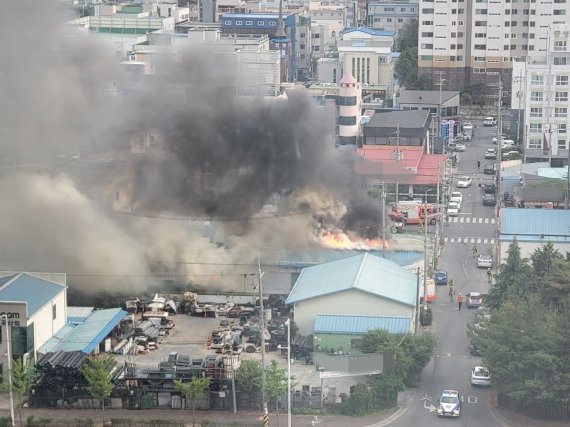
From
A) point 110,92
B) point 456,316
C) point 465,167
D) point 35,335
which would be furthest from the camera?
point 465,167

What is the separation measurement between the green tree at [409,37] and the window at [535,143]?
1113 centimetres

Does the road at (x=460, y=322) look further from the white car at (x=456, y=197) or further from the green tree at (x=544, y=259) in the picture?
the green tree at (x=544, y=259)

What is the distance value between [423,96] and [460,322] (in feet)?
51.9

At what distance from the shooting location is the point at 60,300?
53.5 ft

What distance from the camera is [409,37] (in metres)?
40.4

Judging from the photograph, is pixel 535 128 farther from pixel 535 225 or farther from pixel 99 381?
pixel 99 381

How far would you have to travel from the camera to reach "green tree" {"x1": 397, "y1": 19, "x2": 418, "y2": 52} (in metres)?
39.6

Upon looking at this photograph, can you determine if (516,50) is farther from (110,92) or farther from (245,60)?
(110,92)

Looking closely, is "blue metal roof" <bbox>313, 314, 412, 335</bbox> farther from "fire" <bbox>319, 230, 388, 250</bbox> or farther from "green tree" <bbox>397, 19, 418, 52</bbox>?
"green tree" <bbox>397, 19, 418, 52</bbox>

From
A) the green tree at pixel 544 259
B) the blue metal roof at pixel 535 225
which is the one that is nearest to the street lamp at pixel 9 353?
the green tree at pixel 544 259

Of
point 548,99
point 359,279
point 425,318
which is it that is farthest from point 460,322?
point 548,99

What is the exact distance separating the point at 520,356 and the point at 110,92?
7545 mm

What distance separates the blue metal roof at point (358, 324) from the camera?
50.8ft

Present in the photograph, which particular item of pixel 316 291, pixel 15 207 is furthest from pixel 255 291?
pixel 15 207
